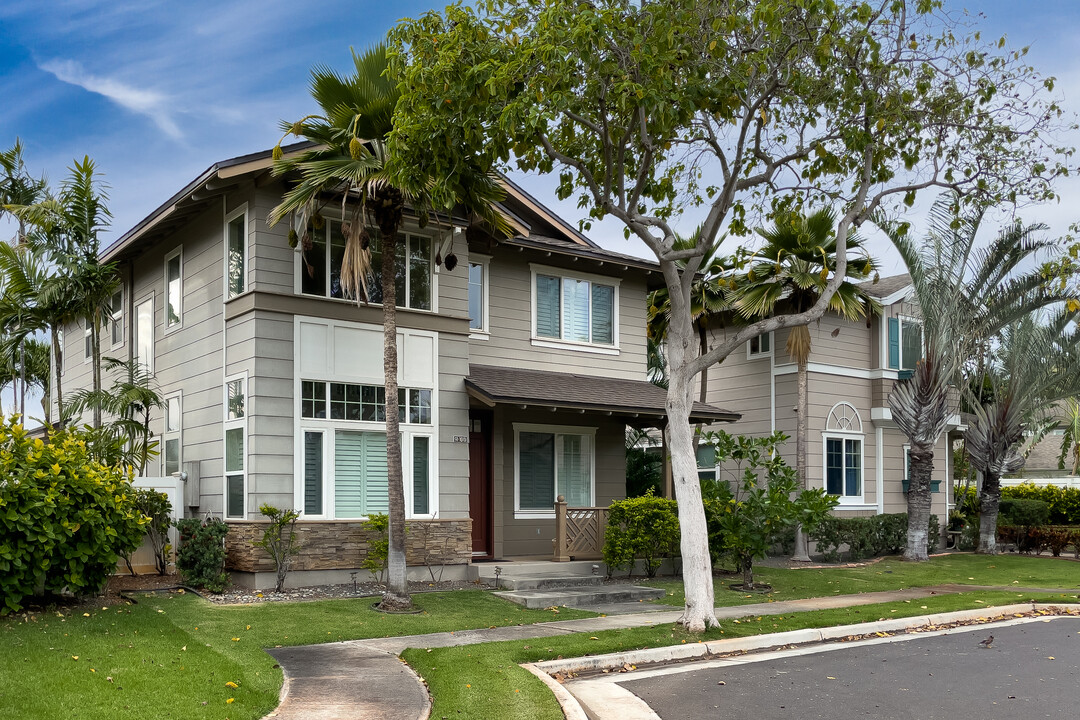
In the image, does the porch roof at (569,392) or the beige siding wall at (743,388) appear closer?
the porch roof at (569,392)

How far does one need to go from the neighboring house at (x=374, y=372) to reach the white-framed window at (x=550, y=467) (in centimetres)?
4

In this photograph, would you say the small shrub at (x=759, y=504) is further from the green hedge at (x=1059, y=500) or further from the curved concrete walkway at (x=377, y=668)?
the green hedge at (x=1059, y=500)

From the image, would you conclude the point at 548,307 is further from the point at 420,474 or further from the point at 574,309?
the point at 420,474

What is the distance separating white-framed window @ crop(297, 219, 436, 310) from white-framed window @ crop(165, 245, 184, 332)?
3.47 metres

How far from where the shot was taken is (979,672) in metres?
9.82

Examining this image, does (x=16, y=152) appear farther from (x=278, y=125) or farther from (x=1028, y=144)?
(x=1028, y=144)

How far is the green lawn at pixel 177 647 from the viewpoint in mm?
7438

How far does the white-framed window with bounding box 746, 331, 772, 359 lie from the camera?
2494cm

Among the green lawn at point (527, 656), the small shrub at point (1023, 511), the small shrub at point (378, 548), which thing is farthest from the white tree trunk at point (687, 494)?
the small shrub at point (1023, 511)

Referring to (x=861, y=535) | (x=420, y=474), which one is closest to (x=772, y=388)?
(x=861, y=535)

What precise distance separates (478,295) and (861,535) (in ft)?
36.7

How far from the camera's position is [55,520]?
11227mm

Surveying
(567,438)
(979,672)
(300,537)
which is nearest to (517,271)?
(567,438)

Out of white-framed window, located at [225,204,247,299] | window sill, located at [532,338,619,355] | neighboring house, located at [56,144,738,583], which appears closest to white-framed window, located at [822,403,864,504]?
neighboring house, located at [56,144,738,583]
